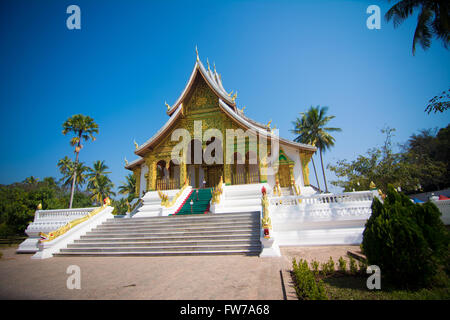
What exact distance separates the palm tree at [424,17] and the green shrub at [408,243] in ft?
44.1

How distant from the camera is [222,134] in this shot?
47.8 feet

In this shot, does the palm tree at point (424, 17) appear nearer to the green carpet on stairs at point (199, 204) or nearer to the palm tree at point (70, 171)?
the green carpet on stairs at point (199, 204)

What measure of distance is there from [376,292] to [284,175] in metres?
11.5

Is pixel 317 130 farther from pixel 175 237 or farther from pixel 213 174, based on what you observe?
pixel 175 237

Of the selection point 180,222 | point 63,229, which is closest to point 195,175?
point 180,222

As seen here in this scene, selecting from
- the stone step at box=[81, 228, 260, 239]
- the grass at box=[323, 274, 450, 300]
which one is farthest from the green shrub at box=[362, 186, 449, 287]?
the stone step at box=[81, 228, 260, 239]

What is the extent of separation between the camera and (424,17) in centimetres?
1134

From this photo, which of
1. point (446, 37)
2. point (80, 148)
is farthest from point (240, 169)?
point (80, 148)

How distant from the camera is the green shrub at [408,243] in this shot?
2990 mm

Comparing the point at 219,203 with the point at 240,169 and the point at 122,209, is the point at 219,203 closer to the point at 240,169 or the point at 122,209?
the point at 240,169

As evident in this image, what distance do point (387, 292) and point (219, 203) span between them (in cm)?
841

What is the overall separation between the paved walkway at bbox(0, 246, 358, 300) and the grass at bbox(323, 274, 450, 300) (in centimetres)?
80

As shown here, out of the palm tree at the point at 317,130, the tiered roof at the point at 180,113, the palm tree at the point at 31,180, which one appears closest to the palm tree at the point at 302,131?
the palm tree at the point at 317,130

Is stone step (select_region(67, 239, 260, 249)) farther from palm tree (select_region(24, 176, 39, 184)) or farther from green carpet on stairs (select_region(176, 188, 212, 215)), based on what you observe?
palm tree (select_region(24, 176, 39, 184))
